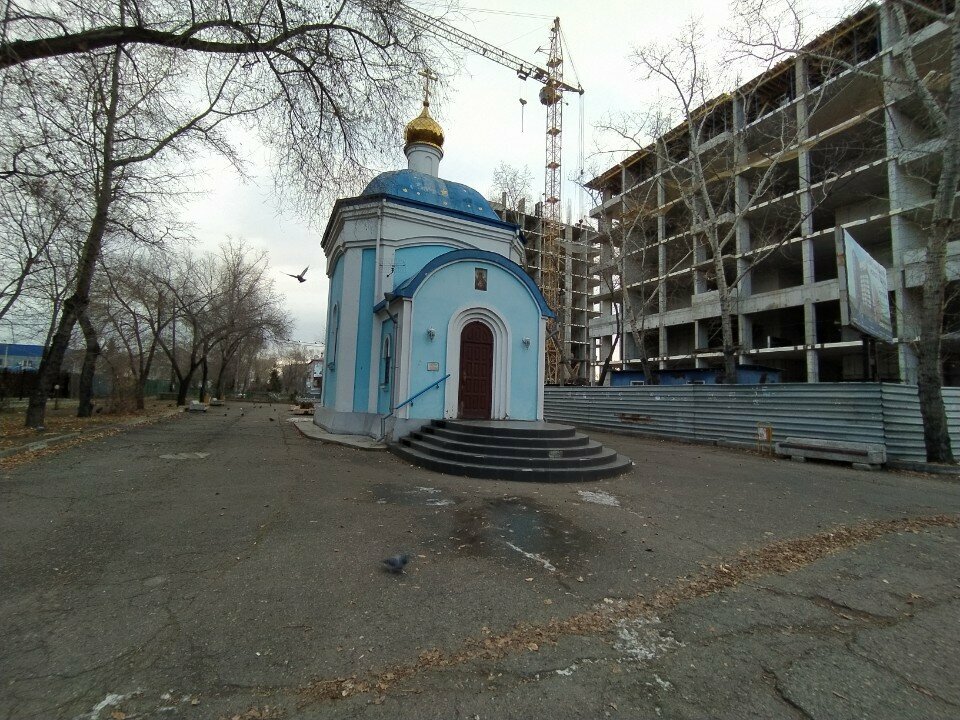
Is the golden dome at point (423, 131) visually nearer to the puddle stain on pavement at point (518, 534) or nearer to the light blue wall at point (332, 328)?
the light blue wall at point (332, 328)

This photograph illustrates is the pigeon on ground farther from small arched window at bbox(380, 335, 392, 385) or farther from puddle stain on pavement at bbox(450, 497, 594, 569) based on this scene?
small arched window at bbox(380, 335, 392, 385)

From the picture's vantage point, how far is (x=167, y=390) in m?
49.8

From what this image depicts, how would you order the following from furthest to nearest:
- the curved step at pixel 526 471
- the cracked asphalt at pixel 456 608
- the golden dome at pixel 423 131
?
the golden dome at pixel 423 131 < the curved step at pixel 526 471 < the cracked asphalt at pixel 456 608

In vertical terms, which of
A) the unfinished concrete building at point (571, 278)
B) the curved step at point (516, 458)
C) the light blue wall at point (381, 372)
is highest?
the unfinished concrete building at point (571, 278)

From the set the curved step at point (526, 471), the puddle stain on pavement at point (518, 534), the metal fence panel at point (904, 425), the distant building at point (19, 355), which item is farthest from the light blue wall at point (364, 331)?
the distant building at point (19, 355)

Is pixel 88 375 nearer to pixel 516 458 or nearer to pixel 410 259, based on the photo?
pixel 410 259

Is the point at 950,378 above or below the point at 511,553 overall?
above

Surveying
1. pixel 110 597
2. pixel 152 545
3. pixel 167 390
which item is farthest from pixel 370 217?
pixel 167 390

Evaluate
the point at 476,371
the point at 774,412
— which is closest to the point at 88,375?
the point at 476,371

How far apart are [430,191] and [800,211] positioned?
26.1 meters

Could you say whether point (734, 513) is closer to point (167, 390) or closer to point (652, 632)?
point (652, 632)

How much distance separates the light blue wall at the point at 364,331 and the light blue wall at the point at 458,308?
8.50 ft

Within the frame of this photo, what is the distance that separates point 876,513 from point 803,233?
29.7 m

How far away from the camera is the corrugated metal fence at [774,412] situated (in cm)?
1096
